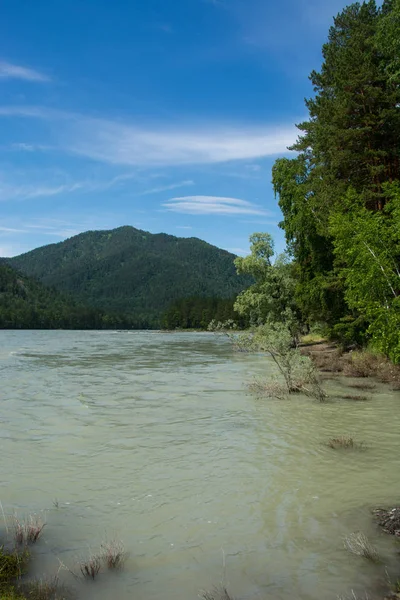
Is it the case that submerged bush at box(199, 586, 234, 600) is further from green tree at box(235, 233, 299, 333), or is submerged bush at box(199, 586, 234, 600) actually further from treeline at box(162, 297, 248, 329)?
treeline at box(162, 297, 248, 329)

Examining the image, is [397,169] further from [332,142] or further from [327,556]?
[327,556]

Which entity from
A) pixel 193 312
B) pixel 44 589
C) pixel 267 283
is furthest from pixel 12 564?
pixel 193 312

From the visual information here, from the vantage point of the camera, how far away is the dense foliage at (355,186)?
17797 millimetres

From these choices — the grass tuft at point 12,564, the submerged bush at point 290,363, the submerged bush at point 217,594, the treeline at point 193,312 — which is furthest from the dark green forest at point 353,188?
the treeline at point 193,312

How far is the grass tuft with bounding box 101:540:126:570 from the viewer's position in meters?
6.45

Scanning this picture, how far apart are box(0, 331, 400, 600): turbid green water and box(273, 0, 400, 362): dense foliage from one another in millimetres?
5288

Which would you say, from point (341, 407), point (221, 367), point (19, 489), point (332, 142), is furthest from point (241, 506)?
point (221, 367)

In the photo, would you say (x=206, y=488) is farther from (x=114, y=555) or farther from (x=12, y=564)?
(x=12, y=564)

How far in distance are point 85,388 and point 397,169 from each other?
76.0ft

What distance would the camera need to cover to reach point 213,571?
6.40 m

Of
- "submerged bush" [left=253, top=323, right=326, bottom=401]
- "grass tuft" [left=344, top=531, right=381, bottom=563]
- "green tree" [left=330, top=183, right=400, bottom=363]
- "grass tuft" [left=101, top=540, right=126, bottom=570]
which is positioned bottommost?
"grass tuft" [left=101, top=540, right=126, bottom=570]

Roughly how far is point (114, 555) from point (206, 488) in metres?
3.54

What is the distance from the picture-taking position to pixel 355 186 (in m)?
29.4

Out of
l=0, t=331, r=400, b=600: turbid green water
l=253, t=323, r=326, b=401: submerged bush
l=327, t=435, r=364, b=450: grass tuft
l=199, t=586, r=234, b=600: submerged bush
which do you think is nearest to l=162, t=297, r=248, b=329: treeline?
l=253, t=323, r=326, b=401: submerged bush
